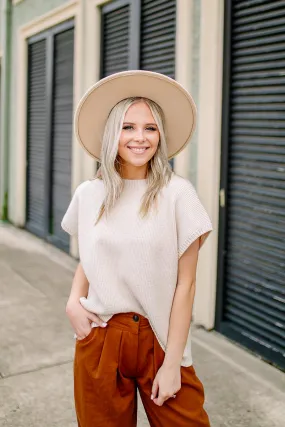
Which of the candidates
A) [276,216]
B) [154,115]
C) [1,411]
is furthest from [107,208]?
[276,216]

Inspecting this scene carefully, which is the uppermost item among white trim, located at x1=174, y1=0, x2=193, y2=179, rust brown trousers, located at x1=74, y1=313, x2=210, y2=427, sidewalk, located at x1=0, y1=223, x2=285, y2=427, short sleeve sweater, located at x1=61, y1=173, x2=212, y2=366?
white trim, located at x1=174, y1=0, x2=193, y2=179

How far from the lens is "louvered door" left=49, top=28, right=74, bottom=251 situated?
7.37 m

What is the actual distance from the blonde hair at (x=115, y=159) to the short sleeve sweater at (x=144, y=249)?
0.08 ft

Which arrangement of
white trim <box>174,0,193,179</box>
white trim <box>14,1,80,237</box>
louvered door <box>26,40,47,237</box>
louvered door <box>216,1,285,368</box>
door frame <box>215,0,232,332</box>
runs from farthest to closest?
white trim <box>14,1,80,237</box>
louvered door <box>26,40,47,237</box>
white trim <box>174,0,193,179</box>
door frame <box>215,0,232,332</box>
louvered door <box>216,1,285,368</box>

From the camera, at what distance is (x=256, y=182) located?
159 inches

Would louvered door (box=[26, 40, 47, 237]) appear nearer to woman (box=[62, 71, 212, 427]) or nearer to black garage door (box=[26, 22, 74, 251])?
black garage door (box=[26, 22, 74, 251])

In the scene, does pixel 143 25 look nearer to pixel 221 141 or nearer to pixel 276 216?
pixel 221 141

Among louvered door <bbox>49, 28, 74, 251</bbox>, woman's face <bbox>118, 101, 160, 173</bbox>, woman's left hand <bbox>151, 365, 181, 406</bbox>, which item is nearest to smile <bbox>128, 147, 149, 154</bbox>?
woman's face <bbox>118, 101, 160, 173</bbox>

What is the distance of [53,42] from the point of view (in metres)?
7.75

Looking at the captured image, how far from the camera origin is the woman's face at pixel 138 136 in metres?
1.83

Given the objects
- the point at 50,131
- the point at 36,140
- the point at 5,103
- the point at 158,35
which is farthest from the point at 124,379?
the point at 5,103

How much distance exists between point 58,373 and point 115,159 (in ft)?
7.34

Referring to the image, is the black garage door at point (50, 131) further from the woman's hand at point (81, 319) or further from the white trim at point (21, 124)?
the woman's hand at point (81, 319)

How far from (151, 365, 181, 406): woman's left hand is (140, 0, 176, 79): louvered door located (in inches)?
146
